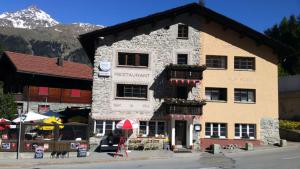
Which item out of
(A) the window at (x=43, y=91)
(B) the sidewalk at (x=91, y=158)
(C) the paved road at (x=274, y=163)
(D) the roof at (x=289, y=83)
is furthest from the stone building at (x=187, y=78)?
(A) the window at (x=43, y=91)

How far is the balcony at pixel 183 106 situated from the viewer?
3394cm

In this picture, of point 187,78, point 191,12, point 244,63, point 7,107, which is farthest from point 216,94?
point 7,107

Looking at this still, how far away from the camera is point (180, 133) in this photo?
1399 inches

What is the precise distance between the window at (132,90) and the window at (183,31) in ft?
18.5

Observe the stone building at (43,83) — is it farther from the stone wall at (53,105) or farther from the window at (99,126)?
the window at (99,126)

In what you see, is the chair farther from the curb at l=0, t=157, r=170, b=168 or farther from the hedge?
the hedge

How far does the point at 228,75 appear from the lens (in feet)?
121

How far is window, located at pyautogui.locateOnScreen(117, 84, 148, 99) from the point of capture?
3522 centimetres

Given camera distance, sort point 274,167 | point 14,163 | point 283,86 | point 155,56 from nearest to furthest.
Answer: point 274,167 < point 14,163 < point 155,56 < point 283,86

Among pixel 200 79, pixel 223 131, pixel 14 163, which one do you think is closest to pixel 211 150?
pixel 223 131

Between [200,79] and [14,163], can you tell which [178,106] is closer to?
[200,79]

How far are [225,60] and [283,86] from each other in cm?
1546

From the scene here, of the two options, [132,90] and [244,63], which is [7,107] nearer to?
[132,90]

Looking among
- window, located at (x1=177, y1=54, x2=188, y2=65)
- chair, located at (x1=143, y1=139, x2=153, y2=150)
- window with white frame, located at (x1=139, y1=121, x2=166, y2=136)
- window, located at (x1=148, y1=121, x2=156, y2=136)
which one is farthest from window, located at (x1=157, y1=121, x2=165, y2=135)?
window, located at (x1=177, y1=54, x2=188, y2=65)
